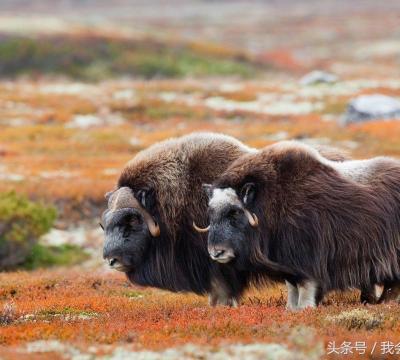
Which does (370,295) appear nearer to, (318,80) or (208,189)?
(208,189)

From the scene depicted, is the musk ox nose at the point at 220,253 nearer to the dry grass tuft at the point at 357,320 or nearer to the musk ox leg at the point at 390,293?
the dry grass tuft at the point at 357,320

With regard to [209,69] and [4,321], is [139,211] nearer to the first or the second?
[4,321]

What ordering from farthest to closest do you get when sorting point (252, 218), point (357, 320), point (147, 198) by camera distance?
point (147, 198), point (252, 218), point (357, 320)

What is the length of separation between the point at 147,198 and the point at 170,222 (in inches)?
13.4

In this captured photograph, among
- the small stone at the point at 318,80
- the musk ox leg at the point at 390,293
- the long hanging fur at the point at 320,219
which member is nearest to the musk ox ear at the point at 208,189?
the long hanging fur at the point at 320,219

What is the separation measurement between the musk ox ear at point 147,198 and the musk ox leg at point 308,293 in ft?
5.59

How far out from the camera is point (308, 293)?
25.4 ft

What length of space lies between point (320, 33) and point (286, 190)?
84.9 m

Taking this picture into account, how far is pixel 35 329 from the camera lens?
21.4ft

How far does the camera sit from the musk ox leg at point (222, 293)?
8.40 metres

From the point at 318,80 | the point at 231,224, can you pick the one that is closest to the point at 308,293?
the point at 231,224

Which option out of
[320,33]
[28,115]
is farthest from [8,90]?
[320,33]

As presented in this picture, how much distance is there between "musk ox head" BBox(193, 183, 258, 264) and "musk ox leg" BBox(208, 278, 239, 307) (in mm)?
727

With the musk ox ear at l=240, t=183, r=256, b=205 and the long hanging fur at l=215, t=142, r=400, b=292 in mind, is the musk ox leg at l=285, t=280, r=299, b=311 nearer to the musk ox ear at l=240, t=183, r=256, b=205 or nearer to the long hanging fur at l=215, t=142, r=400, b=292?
the long hanging fur at l=215, t=142, r=400, b=292
